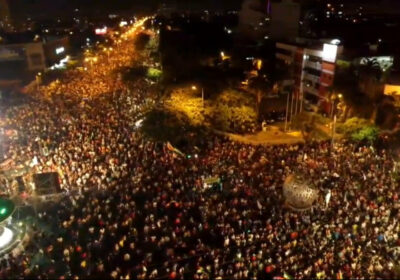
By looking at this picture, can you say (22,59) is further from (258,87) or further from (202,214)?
(202,214)

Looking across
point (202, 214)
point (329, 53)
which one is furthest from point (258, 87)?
point (202, 214)

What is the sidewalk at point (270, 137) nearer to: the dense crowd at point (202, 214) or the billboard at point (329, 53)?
the dense crowd at point (202, 214)

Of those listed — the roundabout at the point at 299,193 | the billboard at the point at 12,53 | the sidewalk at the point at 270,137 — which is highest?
the roundabout at the point at 299,193

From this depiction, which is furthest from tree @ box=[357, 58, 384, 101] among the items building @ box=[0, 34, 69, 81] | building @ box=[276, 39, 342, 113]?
building @ box=[0, 34, 69, 81]

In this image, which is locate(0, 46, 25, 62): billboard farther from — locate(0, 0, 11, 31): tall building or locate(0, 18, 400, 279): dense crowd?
locate(0, 0, 11, 31): tall building

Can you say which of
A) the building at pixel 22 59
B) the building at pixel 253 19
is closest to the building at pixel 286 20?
the building at pixel 253 19

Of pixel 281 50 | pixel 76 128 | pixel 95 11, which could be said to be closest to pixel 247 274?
pixel 76 128
